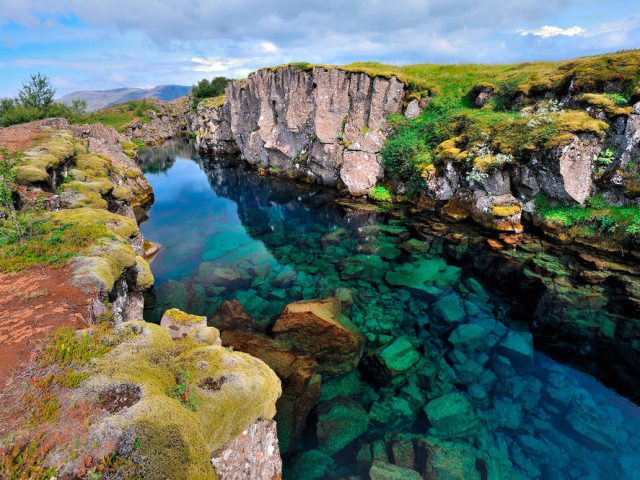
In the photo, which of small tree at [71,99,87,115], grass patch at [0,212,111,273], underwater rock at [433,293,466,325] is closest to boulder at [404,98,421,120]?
underwater rock at [433,293,466,325]

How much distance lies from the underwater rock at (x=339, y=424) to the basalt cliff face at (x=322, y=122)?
90.5ft

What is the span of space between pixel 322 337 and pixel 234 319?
463cm

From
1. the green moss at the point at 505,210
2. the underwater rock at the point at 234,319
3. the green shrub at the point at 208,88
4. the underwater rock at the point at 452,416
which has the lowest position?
the underwater rock at the point at 452,416

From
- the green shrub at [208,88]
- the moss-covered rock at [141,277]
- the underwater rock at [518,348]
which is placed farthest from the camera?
the green shrub at [208,88]

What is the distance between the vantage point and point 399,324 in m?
15.9

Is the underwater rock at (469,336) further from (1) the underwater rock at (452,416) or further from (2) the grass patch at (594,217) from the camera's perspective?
(2) the grass patch at (594,217)

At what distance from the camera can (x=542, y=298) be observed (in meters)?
17.4

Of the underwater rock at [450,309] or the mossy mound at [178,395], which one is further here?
the underwater rock at [450,309]

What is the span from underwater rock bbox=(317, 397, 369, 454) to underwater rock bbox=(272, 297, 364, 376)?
1635 millimetres

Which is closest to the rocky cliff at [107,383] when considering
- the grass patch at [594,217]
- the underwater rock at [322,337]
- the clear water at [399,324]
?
the clear water at [399,324]

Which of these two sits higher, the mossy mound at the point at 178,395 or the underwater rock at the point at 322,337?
the mossy mound at the point at 178,395

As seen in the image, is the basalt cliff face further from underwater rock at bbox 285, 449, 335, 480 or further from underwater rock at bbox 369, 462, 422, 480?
underwater rock at bbox 369, 462, 422, 480

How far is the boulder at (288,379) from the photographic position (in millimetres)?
10219

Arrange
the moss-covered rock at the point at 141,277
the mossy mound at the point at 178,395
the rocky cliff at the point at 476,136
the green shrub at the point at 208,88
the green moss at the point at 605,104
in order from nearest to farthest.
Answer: the mossy mound at the point at 178,395, the moss-covered rock at the point at 141,277, the green moss at the point at 605,104, the rocky cliff at the point at 476,136, the green shrub at the point at 208,88
